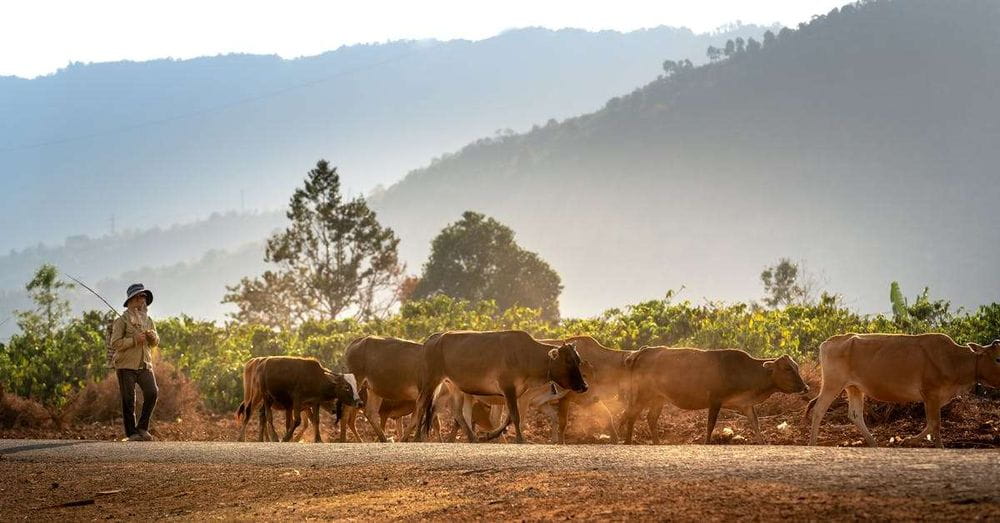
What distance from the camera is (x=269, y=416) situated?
24.8 metres

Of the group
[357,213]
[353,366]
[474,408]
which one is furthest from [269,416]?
[357,213]

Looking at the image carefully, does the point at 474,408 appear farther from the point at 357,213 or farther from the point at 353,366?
the point at 357,213

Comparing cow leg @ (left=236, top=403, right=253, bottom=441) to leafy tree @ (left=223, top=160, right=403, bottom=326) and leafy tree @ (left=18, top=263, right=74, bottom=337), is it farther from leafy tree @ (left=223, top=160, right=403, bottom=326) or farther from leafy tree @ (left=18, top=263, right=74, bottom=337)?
leafy tree @ (left=223, top=160, right=403, bottom=326)

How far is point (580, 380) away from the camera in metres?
21.0

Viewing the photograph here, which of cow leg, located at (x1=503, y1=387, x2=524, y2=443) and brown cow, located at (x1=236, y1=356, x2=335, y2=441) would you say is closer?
cow leg, located at (x1=503, y1=387, x2=524, y2=443)

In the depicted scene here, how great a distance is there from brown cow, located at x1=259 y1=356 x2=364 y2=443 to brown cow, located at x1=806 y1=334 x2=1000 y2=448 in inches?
396

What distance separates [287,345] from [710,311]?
46.8 feet

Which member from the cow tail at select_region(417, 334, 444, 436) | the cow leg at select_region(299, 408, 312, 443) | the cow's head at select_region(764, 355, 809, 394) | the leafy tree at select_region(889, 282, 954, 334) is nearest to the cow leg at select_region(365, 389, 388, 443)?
the cow leg at select_region(299, 408, 312, 443)

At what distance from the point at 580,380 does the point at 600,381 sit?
1.67 metres

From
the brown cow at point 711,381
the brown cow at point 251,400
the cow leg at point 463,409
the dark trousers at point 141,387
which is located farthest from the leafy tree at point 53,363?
the brown cow at point 711,381

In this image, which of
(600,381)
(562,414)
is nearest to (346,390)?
(562,414)

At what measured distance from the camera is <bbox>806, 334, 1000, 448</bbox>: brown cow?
17.0m

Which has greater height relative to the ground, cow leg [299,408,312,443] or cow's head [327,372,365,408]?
cow's head [327,372,365,408]

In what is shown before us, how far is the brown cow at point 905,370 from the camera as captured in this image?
1702 centimetres
